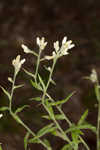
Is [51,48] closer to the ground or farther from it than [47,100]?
farther from it

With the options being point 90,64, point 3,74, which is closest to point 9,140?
point 3,74

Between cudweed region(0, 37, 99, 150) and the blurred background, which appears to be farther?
the blurred background

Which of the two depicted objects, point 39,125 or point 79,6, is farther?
point 79,6

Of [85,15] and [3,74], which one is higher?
[85,15]

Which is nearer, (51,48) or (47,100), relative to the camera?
(47,100)

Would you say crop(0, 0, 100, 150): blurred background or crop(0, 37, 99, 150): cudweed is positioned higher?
crop(0, 0, 100, 150): blurred background

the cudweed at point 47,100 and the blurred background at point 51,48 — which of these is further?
the blurred background at point 51,48

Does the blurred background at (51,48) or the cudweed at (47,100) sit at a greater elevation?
the blurred background at (51,48)

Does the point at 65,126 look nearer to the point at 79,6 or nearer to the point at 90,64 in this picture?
the point at 90,64
